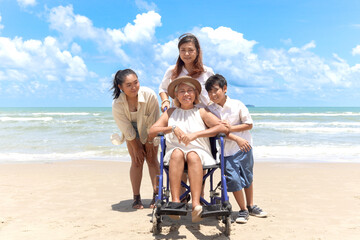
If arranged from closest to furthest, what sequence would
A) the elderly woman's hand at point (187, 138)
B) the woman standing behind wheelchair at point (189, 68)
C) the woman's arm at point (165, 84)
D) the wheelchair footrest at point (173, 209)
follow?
the wheelchair footrest at point (173, 209), the elderly woman's hand at point (187, 138), the woman standing behind wheelchair at point (189, 68), the woman's arm at point (165, 84)

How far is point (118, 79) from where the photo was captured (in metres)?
3.51

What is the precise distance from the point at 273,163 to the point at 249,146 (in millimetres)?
4183

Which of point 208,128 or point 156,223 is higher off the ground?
point 208,128

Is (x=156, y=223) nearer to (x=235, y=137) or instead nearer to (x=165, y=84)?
(x=235, y=137)

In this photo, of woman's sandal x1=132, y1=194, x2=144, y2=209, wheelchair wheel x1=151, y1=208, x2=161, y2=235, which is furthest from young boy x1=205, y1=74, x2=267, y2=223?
woman's sandal x1=132, y1=194, x2=144, y2=209

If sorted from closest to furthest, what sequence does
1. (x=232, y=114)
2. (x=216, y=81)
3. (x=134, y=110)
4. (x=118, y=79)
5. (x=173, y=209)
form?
(x=173, y=209)
(x=216, y=81)
(x=232, y=114)
(x=118, y=79)
(x=134, y=110)

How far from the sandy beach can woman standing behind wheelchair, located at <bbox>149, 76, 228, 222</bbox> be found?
556 mm

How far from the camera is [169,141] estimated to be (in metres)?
3.24

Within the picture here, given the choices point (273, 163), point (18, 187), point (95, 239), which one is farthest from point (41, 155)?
point (95, 239)

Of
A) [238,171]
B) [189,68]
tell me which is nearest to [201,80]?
[189,68]

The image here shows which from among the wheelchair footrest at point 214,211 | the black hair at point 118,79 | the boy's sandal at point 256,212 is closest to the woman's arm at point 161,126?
the black hair at point 118,79

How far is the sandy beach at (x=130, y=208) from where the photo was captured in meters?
3.09

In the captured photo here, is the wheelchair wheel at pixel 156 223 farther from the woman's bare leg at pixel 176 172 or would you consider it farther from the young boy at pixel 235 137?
the young boy at pixel 235 137

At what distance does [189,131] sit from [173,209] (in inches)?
30.9
